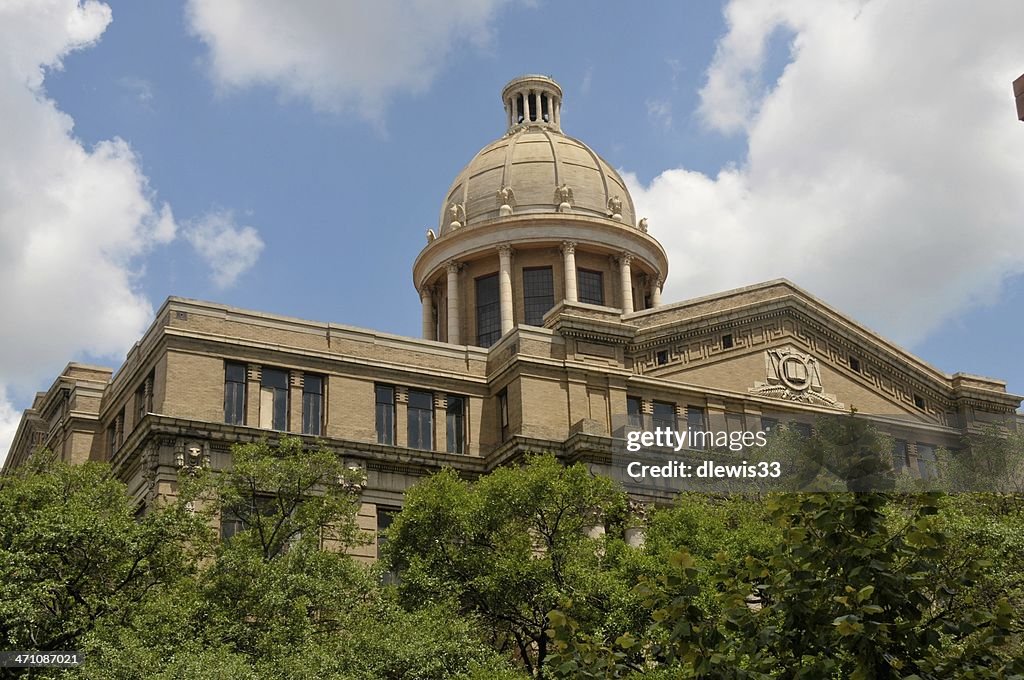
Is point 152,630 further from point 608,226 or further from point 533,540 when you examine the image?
point 608,226

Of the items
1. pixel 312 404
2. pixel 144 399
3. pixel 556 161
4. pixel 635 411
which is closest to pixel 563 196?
pixel 556 161

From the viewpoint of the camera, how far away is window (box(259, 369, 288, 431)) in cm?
4231

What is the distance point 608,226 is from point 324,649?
3560cm

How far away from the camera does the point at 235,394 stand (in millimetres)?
42188

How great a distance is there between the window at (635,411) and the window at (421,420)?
6706mm

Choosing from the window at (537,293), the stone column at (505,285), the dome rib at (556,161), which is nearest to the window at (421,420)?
the stone column at (505,285)

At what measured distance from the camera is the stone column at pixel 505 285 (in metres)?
59.2

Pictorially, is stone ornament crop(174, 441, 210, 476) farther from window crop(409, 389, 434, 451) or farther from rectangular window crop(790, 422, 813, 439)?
rectangular window crop(790, 422, 813, 439)

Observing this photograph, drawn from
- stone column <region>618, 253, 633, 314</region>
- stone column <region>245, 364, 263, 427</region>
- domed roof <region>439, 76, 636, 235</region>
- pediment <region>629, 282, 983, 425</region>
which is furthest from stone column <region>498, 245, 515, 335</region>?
stone column <region>245, 364, 263, 427</region>

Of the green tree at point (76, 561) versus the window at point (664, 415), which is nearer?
the green tree at point (76, 561)

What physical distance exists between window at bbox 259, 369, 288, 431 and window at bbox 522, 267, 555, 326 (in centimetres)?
1846

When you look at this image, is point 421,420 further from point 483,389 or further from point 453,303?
point 453,303

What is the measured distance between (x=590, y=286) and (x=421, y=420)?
19.0m

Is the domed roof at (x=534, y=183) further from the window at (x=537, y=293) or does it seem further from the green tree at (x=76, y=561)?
the green tree at (x=76, y=561)
